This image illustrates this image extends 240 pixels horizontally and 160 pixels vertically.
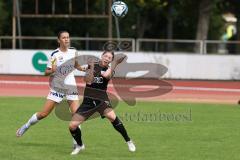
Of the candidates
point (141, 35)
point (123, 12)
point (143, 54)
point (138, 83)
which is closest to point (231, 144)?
point (123, 12)

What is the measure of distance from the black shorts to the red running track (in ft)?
38.5

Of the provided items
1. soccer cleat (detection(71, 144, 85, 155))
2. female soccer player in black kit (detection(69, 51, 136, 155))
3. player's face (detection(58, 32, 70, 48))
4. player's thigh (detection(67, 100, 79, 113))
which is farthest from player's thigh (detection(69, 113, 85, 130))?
player's face (detection(58, 32, 70, 48))

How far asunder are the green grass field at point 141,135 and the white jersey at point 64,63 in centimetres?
130

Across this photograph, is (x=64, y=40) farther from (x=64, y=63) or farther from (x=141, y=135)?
(x=141, y=135)

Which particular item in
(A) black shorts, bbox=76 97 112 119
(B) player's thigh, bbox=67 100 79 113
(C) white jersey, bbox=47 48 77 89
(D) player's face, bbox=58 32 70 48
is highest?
(D) player's face, bbox=58 32 70 48

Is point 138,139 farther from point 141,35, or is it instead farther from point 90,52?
point 141,35

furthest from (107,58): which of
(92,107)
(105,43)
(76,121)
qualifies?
(105,43)

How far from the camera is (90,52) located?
33219mm

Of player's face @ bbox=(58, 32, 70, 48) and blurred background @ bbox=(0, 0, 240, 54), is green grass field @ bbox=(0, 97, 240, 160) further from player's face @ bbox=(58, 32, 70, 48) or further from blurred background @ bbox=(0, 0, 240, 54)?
blurred background @ bbox=(0, 0, 240, 54)

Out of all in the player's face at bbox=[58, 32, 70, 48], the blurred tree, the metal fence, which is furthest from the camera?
the blurred tree

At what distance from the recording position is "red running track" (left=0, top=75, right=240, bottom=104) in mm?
25141

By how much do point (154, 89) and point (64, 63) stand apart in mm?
15974

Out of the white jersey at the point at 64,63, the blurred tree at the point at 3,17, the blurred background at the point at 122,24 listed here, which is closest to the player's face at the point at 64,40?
the white jersey at the point at 64,63

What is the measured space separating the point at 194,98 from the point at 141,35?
39502 millimetres
